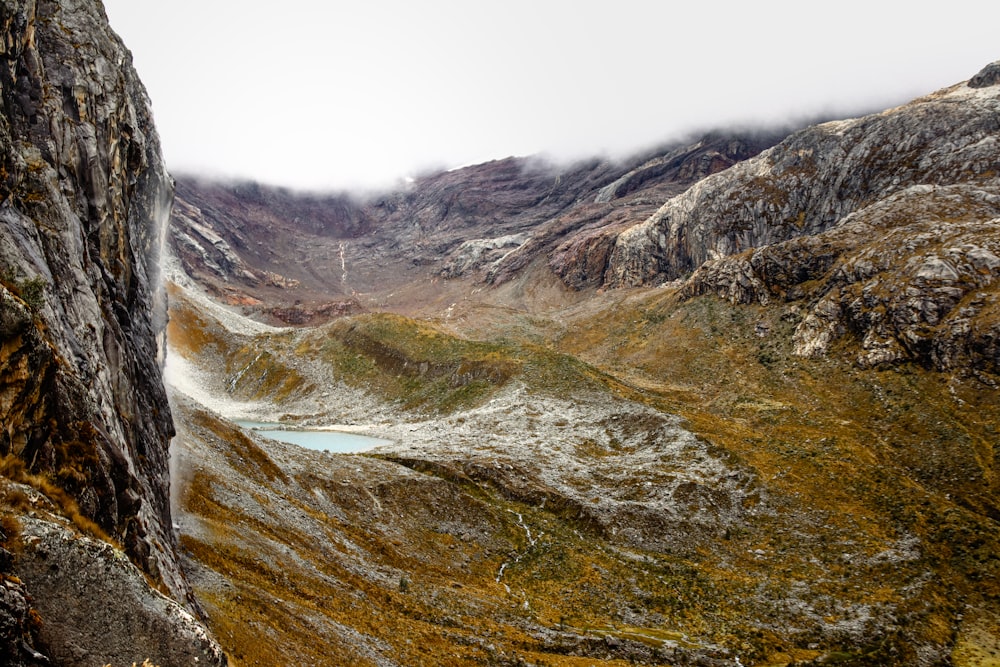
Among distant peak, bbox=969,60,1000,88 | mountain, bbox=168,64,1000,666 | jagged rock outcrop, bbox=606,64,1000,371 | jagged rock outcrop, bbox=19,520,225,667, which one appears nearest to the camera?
jagged rock outcrop, bbox=19,520,225,667

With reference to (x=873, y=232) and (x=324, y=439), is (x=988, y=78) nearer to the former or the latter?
(x=873, y=232)

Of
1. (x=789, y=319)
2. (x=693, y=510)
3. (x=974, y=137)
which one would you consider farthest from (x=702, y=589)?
(x=974, y=137)

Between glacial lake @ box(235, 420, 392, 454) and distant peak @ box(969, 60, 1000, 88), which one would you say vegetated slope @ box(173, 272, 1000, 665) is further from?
distant peak @ box(969, 60, 1000, 88)

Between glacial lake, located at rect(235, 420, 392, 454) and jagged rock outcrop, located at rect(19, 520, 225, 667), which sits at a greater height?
jagged rock outcrop, located at rect(19, 520, 225, 667)

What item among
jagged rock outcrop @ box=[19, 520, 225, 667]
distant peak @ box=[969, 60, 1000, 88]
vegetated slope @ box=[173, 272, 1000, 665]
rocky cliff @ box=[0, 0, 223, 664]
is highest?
distant peak @ box=[969, 60, 1000, 88]

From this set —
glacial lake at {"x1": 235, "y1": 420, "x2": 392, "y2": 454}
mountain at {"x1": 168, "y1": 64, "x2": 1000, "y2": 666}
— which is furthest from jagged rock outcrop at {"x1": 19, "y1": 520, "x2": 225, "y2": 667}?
glacial lake at {"x1": 235, "y1": 420, "x2": 392, "y2": 454}

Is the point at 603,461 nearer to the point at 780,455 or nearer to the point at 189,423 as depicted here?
the point at 780,455
